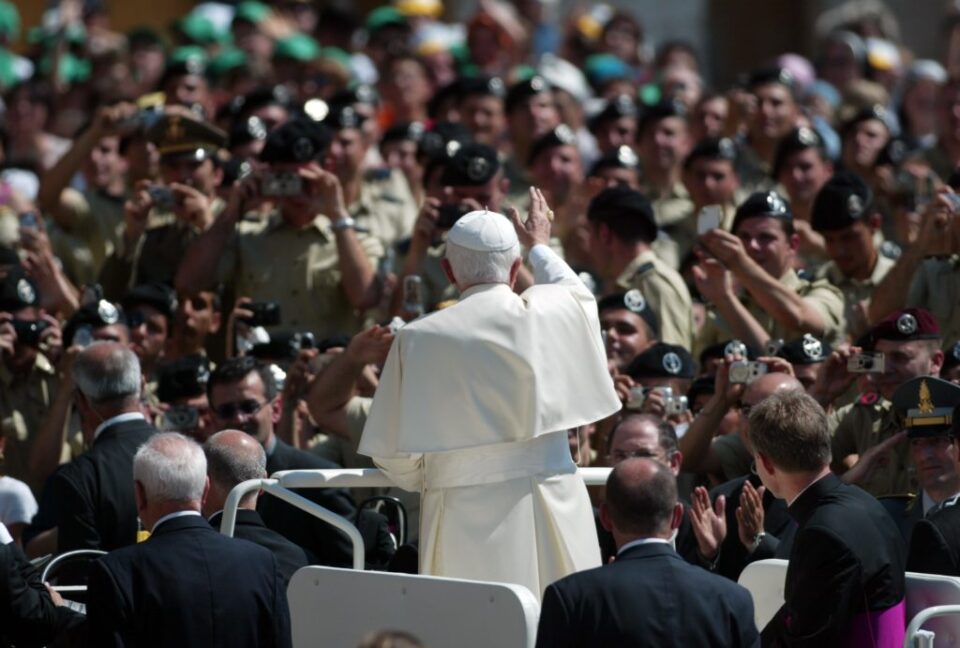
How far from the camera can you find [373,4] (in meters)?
23.4

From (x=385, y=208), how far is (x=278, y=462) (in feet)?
13.6

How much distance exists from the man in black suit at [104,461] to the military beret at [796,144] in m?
4.98

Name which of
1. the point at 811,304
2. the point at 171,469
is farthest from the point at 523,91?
the point at 171,469

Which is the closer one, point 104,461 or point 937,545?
point 937,545

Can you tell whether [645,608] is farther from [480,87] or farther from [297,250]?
[480,87]

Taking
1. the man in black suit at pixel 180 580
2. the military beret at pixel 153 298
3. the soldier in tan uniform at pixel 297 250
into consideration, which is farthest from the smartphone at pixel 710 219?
the man in black suit at pixel 180 580

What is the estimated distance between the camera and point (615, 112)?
1373 cm

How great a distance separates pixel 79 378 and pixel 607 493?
10.6ft

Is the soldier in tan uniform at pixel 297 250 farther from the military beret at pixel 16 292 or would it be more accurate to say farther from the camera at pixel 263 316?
the military beret at pixel 16 292

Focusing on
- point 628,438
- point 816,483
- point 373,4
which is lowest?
point 373,4

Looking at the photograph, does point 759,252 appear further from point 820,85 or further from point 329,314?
point 820,85

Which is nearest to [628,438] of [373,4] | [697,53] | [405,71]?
[405,71]

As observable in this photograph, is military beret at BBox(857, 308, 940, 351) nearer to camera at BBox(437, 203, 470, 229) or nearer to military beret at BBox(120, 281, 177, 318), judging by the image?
camera at BBox(437, 203, 470, 229)

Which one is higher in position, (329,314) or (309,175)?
(309,175)
